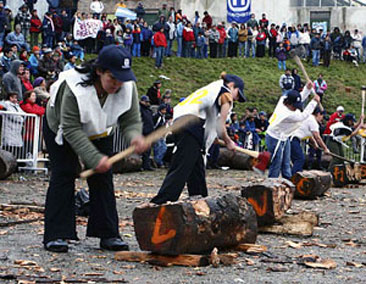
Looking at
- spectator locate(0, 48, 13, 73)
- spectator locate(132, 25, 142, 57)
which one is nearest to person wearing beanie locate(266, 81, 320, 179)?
spectator locate(0, 48, 13, 73)

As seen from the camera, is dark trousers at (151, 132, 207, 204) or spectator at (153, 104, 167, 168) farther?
spectator at (153, 104, 167, 168)

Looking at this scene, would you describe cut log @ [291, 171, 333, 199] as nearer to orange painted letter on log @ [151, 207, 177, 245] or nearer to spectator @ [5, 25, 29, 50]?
orange painted letter on log @ [151, 207, 177, 245]

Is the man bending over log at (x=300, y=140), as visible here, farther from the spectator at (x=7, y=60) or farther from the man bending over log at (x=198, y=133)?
the spectator at (x=7, y=60)

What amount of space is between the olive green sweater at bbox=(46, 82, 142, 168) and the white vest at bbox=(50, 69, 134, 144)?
5 centimetres

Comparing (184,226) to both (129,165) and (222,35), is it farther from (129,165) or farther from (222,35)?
(222,35)

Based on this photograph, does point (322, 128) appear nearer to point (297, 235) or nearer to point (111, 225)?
point (297, 235)

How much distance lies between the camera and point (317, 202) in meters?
13.2

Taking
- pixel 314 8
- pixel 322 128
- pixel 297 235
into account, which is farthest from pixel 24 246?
pixel 314 8

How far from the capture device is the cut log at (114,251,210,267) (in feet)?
20.5

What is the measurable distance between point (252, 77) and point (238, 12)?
4204 mm

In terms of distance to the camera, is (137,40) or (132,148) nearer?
(132,148)

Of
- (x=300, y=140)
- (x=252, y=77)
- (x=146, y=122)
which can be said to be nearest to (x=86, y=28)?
(x=252, y=77)

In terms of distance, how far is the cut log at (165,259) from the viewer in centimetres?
625

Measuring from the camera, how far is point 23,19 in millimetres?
25094
